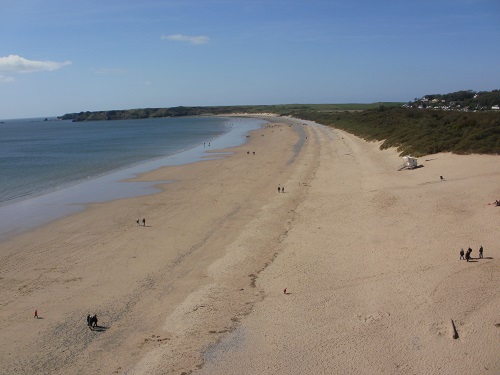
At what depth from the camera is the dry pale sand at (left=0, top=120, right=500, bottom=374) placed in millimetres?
10930

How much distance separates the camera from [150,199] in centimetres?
2911

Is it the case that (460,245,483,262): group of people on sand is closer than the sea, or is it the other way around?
(460,245,483,262): group of people on sand

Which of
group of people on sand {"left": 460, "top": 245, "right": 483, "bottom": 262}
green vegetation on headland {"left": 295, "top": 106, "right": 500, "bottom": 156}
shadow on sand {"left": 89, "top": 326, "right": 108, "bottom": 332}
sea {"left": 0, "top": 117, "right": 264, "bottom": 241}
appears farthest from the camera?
Result: green vegetation on headland {"left": 295, "top": 106, "right": 500, "bottom": 156}

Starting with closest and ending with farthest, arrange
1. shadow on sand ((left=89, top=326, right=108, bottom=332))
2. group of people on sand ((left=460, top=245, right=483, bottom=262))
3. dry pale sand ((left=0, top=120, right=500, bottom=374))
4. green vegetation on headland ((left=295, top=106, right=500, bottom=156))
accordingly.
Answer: dry pale sand ((left=0, top=120, right=500, bottom=374)), shadow on sand ((left=89, top=326, right=108, bottom=332)), group of people on sand ((left=460, top=245, right=483, bottom=262)), green vegetation on headland ((left=295, top=106, right=500, bottom=156))

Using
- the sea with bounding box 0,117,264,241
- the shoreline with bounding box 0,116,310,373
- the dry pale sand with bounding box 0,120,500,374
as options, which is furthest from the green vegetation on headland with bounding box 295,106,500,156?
the sea with bounding box 0,117,264,241

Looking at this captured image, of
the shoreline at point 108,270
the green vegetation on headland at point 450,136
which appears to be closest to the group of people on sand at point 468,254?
the shoreline at point 108,270

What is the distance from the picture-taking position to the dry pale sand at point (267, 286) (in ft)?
35.9

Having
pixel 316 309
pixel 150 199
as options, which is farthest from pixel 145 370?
pixel 150 199

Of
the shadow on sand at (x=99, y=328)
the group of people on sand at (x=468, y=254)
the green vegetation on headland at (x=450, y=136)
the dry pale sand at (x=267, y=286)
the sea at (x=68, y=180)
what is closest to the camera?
the dry pale sand at (x=267, y=286)

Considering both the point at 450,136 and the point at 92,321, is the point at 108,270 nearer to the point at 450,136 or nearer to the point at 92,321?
the point at 92,321

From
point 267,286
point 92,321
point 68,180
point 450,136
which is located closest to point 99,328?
point 92,321

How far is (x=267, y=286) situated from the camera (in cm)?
1477

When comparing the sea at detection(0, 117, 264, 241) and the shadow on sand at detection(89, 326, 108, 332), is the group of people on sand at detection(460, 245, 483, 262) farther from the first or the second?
the sea at detection(0, 117, 264, 241)

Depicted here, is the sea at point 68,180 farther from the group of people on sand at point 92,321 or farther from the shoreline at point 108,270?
the group of people on sand at point 92,321
